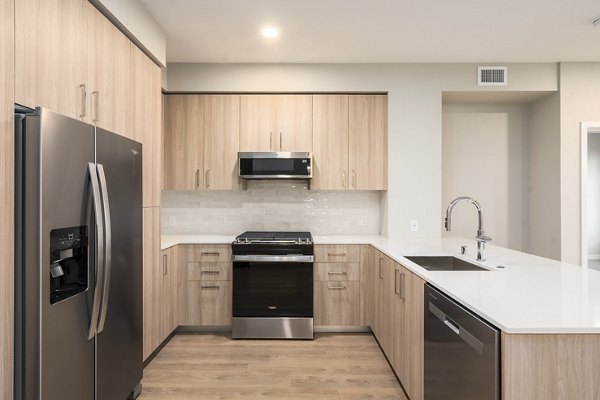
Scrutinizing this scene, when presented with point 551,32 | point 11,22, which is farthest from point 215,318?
point 551,32

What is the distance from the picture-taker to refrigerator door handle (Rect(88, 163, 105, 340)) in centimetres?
179

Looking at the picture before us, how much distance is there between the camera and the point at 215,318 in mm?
3664

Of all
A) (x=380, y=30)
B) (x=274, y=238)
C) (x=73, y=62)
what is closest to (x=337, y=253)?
(x=274, y=238)

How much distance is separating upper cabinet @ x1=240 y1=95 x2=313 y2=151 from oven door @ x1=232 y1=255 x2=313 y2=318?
3.84ft

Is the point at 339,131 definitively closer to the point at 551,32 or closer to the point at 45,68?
the point at 551,32

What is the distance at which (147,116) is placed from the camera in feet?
9.42

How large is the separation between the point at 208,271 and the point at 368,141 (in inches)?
80.4

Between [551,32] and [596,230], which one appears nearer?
[551,32]

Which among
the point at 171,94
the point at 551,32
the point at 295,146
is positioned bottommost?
the point at 295,146

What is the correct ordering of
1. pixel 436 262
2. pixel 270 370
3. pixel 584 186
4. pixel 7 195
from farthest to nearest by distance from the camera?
pixel 584 186, pixel 270 370, pixel 436 262, pixel 7 195

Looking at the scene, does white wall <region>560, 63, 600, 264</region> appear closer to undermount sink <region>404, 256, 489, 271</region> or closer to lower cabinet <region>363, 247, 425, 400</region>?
undermount sink <region>404, 256, 489, 271</region>

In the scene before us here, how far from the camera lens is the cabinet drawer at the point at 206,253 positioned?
3.66 m

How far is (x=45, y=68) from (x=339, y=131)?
273 cm

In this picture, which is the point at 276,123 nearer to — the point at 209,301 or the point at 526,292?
the point at 209,301
